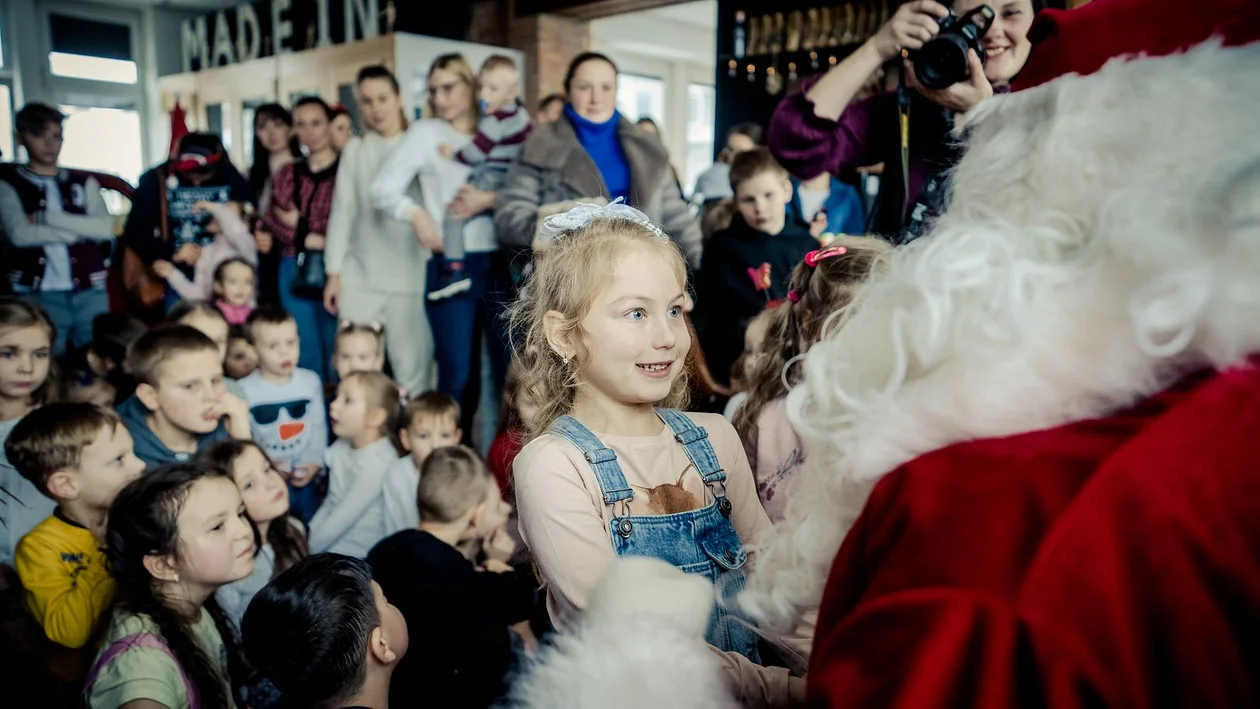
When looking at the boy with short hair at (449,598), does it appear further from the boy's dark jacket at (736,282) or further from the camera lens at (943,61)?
the camera lens at (943,61)

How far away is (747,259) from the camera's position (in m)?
2.96

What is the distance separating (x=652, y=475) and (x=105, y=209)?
4237mm

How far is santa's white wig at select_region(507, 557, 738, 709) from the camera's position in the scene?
64cm

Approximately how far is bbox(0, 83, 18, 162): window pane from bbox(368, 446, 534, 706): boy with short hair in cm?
923

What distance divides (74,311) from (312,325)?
1140 millimetres

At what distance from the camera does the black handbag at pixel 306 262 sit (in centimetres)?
416

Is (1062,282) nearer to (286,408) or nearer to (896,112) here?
(896,112)

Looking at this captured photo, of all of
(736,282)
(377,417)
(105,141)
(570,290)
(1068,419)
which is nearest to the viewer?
(1068,419)

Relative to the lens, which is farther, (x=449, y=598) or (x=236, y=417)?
(x=236, y=417)

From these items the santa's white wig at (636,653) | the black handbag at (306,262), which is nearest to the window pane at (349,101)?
the black handbag at (306,262)

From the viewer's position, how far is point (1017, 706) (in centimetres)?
47

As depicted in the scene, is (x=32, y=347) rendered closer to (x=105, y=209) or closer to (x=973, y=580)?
(x=105, y=209)

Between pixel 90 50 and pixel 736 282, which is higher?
pixel 90 50

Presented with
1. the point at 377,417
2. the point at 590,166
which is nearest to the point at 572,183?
the point at 590,166
